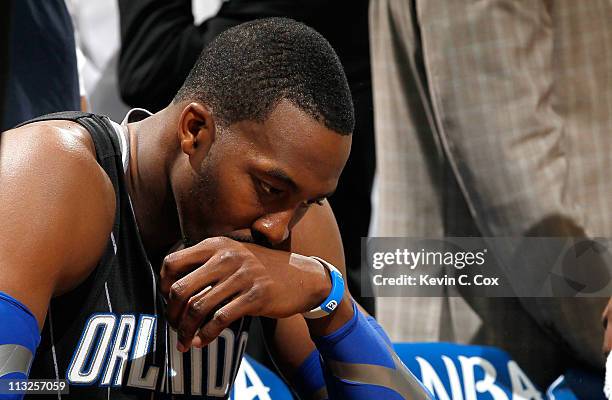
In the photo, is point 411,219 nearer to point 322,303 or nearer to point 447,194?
point 447,194

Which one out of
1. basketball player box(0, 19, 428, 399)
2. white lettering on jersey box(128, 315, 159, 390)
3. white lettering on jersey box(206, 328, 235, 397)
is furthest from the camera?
white lettering on jersey box(206, 328, 235, 397)

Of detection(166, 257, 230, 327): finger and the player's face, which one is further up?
the player's face

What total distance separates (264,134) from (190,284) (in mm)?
262

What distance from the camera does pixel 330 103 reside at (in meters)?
1.46

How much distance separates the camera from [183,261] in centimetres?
139

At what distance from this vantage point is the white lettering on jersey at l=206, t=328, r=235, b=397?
1.68 m

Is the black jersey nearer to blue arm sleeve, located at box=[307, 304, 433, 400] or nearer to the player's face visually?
the player's face

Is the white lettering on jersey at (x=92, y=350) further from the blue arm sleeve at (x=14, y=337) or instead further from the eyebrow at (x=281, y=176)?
the eyebrow at (x=281, y=176)

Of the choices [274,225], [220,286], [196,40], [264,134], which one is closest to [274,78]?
[264,134]

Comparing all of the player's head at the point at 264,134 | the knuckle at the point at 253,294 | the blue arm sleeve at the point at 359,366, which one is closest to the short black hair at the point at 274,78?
the player's head at the point at 264,134

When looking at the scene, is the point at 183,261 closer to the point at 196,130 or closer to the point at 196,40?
the point at 196,130

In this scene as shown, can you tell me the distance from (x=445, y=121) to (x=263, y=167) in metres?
1.01

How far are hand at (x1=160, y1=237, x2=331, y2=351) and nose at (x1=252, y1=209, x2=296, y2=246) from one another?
3cm

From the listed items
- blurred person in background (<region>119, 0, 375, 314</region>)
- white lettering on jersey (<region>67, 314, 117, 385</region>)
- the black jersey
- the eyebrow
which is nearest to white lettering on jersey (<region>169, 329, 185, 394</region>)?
the black jersey
